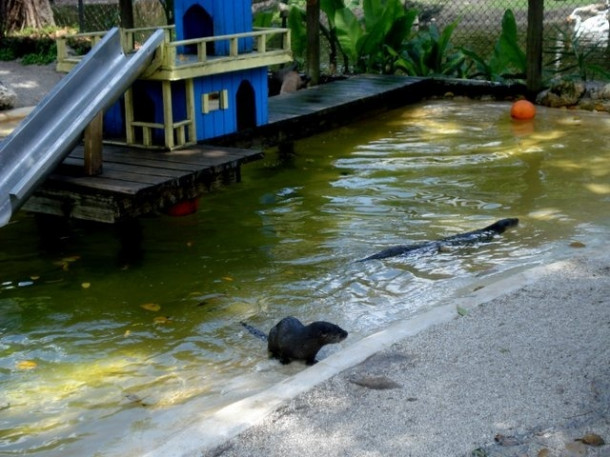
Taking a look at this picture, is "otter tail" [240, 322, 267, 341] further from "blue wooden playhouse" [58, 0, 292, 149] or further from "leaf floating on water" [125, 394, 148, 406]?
"blue wooden playhouse" [58, 0, 292, 149]

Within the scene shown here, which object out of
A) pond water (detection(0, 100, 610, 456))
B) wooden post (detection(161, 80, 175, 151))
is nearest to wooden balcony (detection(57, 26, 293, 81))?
wooden post (detection(161, 80, 175, 151))

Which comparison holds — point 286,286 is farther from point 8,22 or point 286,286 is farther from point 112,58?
point 8,22

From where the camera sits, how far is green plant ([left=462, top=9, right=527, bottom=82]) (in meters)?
13.5

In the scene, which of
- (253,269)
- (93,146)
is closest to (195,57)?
(93,146)

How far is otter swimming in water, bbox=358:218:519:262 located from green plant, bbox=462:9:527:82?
6.22 metres

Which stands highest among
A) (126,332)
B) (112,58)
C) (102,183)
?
(112,58)

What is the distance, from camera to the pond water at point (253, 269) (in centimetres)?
522

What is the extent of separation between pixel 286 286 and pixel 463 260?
4.41ft

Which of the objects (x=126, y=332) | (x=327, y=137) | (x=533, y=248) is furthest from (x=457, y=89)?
(x=126, y=332)

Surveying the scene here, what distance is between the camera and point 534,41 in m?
12.8

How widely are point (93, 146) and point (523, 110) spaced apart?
21.4 ft

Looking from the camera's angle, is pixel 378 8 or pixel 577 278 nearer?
pixel 577 278

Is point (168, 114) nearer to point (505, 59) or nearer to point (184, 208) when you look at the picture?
point (184, 208)

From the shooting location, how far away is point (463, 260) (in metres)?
7.16
